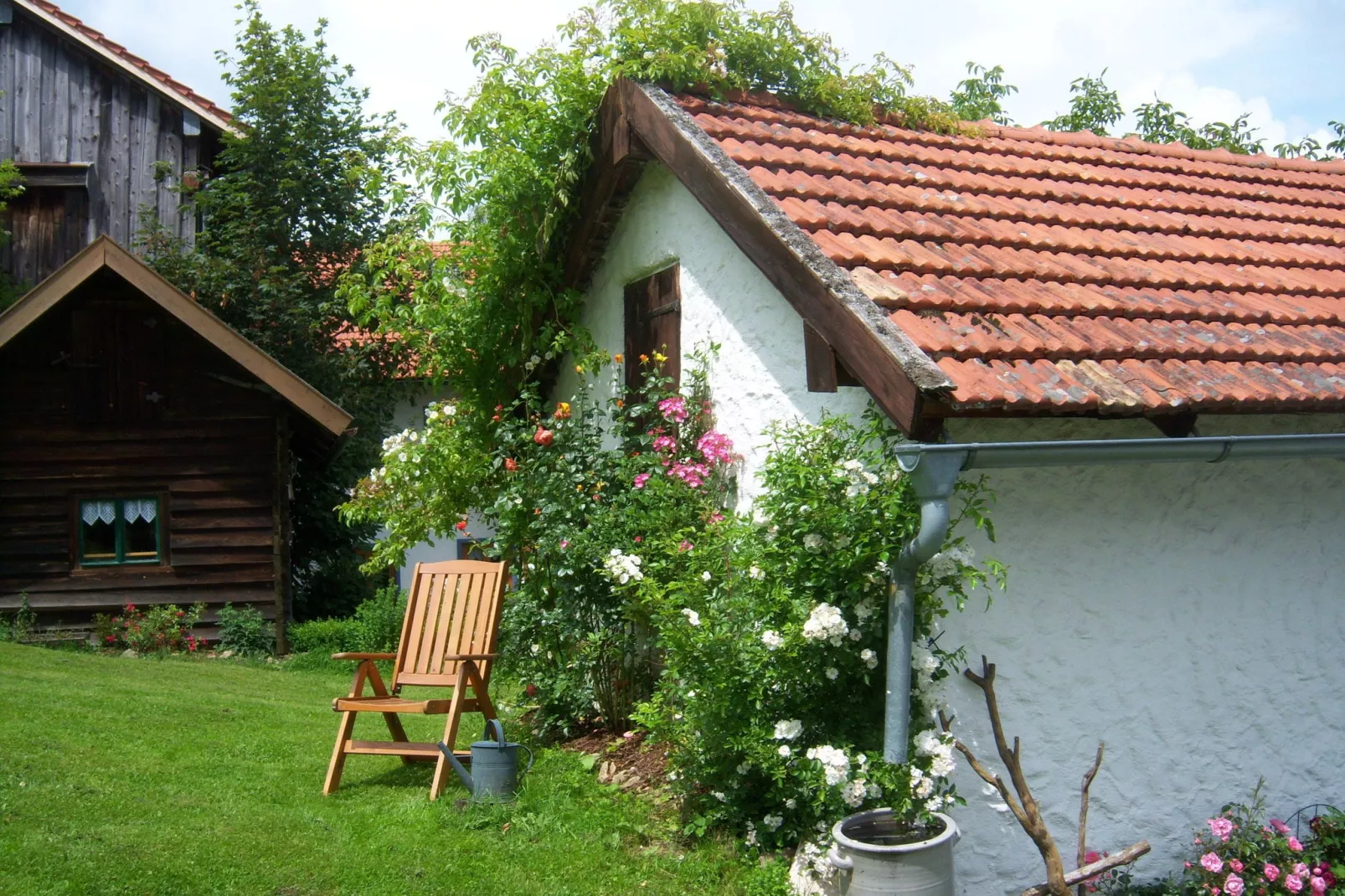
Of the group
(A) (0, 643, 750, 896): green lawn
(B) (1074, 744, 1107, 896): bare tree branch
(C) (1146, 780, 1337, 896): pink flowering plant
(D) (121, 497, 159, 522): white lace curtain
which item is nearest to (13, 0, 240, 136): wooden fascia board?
(D) (121, 497, 159, 522): white lace curtain

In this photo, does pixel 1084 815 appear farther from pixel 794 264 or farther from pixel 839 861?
pixel 794 264

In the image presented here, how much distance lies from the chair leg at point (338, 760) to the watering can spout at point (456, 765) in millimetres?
588

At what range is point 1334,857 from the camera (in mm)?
5133

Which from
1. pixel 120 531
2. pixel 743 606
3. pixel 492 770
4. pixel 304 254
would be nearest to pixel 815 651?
pixel 743 606

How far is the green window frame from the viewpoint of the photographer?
1180 centimetres

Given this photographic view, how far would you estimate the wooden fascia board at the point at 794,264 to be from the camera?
13.7 feet

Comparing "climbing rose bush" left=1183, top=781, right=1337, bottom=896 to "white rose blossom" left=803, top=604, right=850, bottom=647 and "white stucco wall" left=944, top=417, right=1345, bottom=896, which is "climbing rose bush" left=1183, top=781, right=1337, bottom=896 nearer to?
"white stucco wall" left=944, top=417, right=1345, bottom=896

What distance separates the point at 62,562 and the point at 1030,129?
390 inches

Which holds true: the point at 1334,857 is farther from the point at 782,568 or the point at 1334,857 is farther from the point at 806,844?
the point at 782,568

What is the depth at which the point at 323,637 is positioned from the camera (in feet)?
38.8

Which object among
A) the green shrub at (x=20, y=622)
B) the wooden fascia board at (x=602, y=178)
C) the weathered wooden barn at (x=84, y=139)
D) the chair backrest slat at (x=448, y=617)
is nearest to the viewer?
the chair backrest slat at (x=448, y=617)

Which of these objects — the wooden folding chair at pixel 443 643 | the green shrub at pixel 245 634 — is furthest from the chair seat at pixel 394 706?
the green shrub at pixel 245 634

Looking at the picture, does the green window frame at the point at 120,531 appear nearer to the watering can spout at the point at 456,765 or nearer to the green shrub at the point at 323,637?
the green shrub at the point at 323,637

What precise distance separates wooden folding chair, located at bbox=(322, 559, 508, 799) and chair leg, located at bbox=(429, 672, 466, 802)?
2 centimetres
